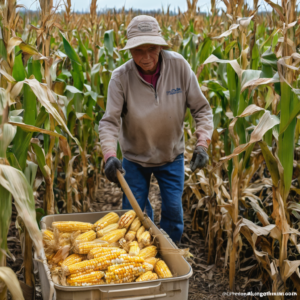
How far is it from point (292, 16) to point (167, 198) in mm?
1675

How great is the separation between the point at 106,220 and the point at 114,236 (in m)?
0.20

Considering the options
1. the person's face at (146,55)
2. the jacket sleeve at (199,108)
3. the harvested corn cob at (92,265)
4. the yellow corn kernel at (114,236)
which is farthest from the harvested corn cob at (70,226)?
the person's face at (146,55)

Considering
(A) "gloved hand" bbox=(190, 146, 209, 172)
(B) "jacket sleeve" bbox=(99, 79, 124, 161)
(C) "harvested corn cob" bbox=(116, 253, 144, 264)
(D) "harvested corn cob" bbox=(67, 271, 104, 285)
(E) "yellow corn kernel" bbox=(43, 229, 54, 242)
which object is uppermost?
(B) "jacket sleeve" bbox=(99, 79, 124, 161)

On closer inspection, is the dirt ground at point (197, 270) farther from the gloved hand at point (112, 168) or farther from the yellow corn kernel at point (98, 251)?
the gloved hand at point (112, 168)

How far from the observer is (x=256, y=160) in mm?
2604

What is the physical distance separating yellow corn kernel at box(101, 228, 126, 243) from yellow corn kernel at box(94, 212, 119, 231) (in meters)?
0.12

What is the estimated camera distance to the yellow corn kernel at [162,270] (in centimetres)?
196

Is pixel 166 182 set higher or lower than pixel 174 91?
lower

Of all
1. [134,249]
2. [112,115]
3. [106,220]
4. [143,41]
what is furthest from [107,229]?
[143,41]

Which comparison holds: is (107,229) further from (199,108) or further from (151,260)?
(199,108)

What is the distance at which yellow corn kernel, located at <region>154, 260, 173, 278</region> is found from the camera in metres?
1.96

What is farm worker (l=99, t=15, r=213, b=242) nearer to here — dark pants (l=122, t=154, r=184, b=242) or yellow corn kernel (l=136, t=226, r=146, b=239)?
dark pants (l=122, t=154, r=184, b=242)

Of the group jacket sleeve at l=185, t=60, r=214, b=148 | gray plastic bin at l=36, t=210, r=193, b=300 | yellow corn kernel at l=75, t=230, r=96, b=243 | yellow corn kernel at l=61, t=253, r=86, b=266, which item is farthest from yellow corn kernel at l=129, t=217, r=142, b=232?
jacket sleeve at l=185, t=60, r=214, b=148

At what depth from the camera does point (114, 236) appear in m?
2.25
